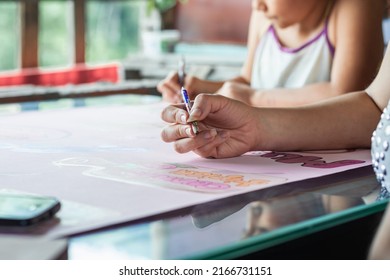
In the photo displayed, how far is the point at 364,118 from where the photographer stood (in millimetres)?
1564

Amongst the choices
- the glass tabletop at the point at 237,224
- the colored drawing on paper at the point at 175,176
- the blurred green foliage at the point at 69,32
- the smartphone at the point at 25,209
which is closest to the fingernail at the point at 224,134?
the colored drawing on paper at the point at 175,176

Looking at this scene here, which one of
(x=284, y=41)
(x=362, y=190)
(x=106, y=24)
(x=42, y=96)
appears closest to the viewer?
(x=362, y=190)

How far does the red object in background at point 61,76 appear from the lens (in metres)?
5.96

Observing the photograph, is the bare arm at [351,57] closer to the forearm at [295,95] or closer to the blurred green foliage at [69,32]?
the forearm at [295,95]

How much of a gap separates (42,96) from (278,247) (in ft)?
6.09

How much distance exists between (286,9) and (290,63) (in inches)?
11.2

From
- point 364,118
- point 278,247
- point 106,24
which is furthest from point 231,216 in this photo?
point 106,24

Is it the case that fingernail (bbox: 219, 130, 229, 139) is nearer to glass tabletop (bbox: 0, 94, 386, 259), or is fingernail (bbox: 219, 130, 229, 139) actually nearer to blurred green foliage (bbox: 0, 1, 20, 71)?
glass tabletop (bbox: 0, 94, 386, 259)

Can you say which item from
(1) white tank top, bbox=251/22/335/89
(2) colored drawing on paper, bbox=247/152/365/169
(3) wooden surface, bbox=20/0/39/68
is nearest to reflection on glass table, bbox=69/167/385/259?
(2) colored drawing on paper, bbox=247/152/365/169

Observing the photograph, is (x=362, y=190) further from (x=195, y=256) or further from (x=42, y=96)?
(x=42, y=96)

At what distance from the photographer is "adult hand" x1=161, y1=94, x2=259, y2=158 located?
Answer: 4.55 ft

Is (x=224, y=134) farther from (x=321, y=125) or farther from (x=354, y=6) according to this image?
(x=354, y=6)

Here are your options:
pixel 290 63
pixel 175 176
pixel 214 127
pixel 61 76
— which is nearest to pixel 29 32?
pixel 61 76

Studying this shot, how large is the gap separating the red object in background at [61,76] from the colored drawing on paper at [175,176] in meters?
4.76
